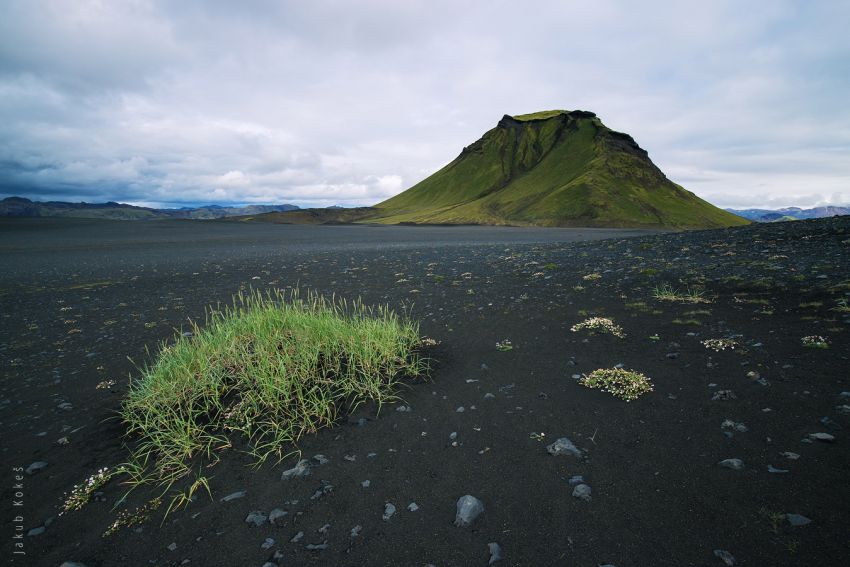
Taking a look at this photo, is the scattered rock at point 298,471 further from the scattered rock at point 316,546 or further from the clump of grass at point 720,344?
the clump of grass at point 720,344

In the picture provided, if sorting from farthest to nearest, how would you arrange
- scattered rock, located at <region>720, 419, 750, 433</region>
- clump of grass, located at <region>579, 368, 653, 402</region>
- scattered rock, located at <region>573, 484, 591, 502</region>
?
clump of grass, located at <region>579, 368, 653, 402</region>, scattered rock, located at <region>720, 419, 750, 433</region>, scattered rock, located at <region>573, 484, 591, 502</region>

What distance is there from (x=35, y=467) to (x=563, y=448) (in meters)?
7.79

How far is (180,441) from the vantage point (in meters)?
5.81

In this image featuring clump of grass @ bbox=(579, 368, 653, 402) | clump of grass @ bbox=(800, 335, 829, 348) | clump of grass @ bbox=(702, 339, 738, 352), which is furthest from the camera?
clump of grass @ bbox=(702, 339, 738, 352)

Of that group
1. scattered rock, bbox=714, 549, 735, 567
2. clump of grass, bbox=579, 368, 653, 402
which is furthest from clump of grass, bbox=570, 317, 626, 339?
scattered rock, bbox=714, 549, 735, 567

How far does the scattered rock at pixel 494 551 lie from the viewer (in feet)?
12.5

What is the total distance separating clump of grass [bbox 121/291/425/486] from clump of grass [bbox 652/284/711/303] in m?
8.38

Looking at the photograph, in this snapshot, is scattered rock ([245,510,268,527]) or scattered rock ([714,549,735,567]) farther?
scattered rock ([245,510,268,527])

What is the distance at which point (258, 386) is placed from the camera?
7023 mm

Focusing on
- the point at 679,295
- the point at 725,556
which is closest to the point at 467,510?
the point at 725,556

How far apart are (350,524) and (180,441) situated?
3218 mm

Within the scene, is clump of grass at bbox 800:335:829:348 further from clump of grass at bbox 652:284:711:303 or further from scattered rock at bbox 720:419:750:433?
scattered rock at bbox 720:419:750:433

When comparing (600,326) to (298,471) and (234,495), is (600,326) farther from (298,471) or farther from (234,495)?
(234,495)

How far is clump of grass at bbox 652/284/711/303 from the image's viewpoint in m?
11.3
